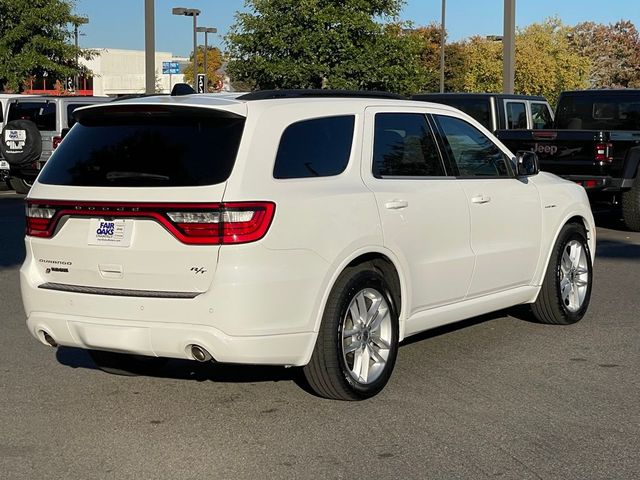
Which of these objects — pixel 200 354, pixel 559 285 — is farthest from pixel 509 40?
pixel 200 354

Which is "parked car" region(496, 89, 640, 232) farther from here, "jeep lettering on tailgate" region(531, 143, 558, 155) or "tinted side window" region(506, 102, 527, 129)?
"tinted side window" region(506, 102, 527, 129)

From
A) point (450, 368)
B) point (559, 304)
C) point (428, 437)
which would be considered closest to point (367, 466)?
point (428, 437)


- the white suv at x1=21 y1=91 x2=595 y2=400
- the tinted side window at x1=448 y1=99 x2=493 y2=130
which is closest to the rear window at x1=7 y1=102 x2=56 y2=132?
the tinted side window at x1=448 y1=99 x2=493 y2=130

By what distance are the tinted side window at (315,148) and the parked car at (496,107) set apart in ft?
36.6

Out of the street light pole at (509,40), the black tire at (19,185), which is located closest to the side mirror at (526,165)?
the street light pole at (509,40)

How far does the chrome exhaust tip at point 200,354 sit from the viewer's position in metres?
5.47

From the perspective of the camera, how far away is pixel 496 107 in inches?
689

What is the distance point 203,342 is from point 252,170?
3.00ft

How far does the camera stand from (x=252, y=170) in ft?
17.9

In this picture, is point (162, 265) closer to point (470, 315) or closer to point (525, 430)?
point (525, 430)

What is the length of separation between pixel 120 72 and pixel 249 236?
106 metres

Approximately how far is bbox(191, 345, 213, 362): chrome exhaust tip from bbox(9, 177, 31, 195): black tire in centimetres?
1802

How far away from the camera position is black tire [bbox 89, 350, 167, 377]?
668cm

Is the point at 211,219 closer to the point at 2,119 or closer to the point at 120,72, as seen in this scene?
the point at 2,119
